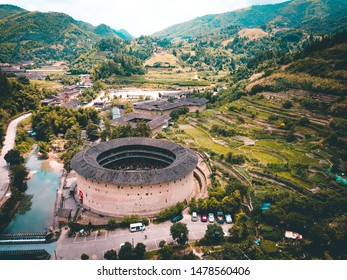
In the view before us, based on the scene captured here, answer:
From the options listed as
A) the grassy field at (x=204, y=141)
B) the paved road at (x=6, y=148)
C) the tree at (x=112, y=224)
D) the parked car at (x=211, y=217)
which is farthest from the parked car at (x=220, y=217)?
the paved road at (x=6, y=148)

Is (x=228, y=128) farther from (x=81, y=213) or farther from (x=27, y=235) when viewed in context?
(x=27, y=235)

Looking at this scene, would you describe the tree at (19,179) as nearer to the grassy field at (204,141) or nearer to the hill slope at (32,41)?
the grassy field at (204,141)

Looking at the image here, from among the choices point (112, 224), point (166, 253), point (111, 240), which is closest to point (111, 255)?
point (111, 240)

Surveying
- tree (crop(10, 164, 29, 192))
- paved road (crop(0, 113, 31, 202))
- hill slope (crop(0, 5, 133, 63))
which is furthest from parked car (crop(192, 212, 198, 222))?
hill slope (crop(0, 5, 133, 63))

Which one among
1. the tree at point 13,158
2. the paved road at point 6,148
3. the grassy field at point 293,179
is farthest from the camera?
the tree at point 13,158

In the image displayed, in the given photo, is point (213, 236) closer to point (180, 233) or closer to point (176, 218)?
point (180, 233)

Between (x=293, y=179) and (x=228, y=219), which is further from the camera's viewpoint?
(x=293, y=179)

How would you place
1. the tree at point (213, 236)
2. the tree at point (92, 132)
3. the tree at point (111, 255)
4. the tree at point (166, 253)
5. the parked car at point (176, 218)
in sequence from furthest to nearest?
the tree at point (92, 132) < the parked car at point (176, 218) < the tree at point (213, 236) < the tree at point (166, 253) < the tree at point (111, 255)
